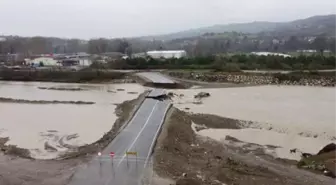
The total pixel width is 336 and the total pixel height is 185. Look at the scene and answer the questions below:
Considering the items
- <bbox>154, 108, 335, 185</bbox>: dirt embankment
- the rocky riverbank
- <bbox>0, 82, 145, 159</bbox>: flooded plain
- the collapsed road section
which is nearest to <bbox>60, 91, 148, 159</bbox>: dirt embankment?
<bbox>0, 82, 145, 159</bbox>: flooded plain

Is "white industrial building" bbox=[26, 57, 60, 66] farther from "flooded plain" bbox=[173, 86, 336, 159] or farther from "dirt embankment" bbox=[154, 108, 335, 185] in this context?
"dirt embankment" bbox=[154, 108, 335, 185]

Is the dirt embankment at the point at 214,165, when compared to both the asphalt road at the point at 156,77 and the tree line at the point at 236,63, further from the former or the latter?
the tree line at the point at 236,63

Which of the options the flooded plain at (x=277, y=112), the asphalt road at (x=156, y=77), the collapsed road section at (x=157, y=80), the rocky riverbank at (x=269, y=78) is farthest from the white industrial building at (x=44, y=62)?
the flooded plain at (x=277, y=112)

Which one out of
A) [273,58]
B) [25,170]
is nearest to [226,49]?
[273,58]

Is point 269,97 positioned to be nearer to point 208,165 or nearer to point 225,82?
point 225,82

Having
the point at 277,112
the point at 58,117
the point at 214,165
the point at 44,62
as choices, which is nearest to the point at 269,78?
the point at 277,112

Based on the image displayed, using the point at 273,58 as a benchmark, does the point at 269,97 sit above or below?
below
